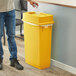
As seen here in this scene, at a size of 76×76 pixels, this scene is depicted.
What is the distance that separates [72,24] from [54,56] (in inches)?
24.5

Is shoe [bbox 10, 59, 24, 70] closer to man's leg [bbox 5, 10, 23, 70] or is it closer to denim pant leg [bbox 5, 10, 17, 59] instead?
man's leg [bbox 5, 10, 23, 70]

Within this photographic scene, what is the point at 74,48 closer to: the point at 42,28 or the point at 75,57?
the point at 75,57

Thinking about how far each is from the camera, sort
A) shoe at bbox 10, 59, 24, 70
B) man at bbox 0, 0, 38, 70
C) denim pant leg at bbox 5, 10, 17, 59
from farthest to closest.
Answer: shoe at bbox 10, 59, 24, 70 → denim pant leg at bbox 5, 10, 17, 59 → man at bbox 0, 0, 38, 70

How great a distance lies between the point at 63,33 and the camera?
2709 mm

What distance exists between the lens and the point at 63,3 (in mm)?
2617

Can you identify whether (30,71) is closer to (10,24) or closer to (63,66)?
(63,66)

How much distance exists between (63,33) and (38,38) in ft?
1.18

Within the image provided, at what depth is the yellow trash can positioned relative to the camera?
2611mm

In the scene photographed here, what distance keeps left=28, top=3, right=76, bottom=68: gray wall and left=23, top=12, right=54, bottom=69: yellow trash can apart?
4.9 inches

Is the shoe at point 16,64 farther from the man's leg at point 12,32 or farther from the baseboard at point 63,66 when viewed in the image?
the baseboard at point 63,66

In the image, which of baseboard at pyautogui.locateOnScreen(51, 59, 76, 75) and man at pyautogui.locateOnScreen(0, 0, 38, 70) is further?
baseboard at pyautogui.locateOnScreen(51, 59, 76, 75)

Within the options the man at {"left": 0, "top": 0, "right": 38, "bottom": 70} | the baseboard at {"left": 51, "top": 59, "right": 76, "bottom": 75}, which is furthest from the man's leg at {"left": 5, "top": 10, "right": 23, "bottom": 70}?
the baseboard at {"left": 51, "top": 59, "right": 76, "bottom": 75}

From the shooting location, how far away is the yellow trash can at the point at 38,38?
261 cm

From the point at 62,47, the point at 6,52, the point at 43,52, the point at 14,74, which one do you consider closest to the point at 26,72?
the point at 14,74
